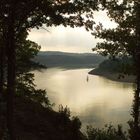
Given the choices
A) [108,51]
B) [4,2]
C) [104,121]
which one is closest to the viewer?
[4,2]

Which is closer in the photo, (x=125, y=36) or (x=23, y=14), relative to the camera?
(x=23, y=14)

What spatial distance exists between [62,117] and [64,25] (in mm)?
9507

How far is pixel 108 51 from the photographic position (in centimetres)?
2797

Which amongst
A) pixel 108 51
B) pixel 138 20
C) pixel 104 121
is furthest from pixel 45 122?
pixel 104 121

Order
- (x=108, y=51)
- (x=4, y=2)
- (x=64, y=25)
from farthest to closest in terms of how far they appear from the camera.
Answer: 1. (x=108, y=51)
2. (x=64, y=25)
3. (x=4, y=2)

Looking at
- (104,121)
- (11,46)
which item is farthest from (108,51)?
(104,121)

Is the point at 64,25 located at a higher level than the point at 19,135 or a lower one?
higher

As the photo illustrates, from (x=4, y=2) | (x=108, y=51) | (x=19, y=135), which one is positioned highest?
(x=4, y=2)

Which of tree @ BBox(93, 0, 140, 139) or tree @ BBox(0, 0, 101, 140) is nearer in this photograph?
tree @ BBox(0, 0, 101, 140)

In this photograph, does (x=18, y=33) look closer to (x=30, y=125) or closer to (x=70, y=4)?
(x=70, y=4)

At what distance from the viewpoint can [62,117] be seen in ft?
83.7

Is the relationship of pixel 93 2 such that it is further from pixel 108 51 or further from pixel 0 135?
pixel 108 51

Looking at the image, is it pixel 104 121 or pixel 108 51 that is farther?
pixel 104 121

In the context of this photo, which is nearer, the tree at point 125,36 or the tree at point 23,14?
the tree at point 23,14
